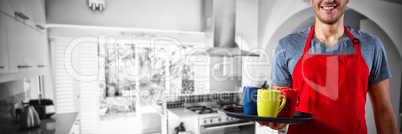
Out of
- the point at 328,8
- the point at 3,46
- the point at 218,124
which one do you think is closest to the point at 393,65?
the point at 328,8

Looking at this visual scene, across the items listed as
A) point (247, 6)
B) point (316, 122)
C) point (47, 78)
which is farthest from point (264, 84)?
point (47, 78)

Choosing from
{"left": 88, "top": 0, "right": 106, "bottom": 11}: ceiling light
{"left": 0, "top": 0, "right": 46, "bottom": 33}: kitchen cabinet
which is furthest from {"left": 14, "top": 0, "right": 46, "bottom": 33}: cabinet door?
{"left": 88, "top": 0, "right": 106, "bottom": 11}: ceiling light

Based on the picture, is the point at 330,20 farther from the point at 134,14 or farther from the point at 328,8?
the point at 134,14

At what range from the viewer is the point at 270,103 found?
2.25 feet

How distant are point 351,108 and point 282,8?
4.05 feet

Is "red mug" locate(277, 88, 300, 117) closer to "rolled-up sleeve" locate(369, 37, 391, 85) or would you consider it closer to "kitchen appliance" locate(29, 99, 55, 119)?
"rolled-up sleeve" locate(369, 37, 391, 85)

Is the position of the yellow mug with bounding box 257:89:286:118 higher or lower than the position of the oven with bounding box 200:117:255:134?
higher

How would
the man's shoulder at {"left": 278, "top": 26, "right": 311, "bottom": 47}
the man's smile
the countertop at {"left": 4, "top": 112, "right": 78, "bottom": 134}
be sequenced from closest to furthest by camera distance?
the man's smile
the man's shoulder at {"left": 278, "top": 26, "right": 311, "bottom": 47}
the countertop at {"left": 4, "top": 112, "right": 78, "bottom": 134}

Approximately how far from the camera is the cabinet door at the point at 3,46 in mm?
1233

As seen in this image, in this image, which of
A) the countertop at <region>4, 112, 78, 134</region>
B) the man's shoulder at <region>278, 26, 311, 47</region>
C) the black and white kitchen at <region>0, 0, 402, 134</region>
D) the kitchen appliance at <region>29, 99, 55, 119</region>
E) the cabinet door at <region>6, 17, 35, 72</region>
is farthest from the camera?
the kitchen appliance at <region>29, 99, 55, 119</region>

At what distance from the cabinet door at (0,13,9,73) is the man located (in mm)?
1447

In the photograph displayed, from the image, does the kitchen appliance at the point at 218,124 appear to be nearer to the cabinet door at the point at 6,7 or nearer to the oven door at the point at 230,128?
the oven door at the point at 230,128

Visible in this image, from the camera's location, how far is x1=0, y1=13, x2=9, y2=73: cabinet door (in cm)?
123

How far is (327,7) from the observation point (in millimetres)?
678
